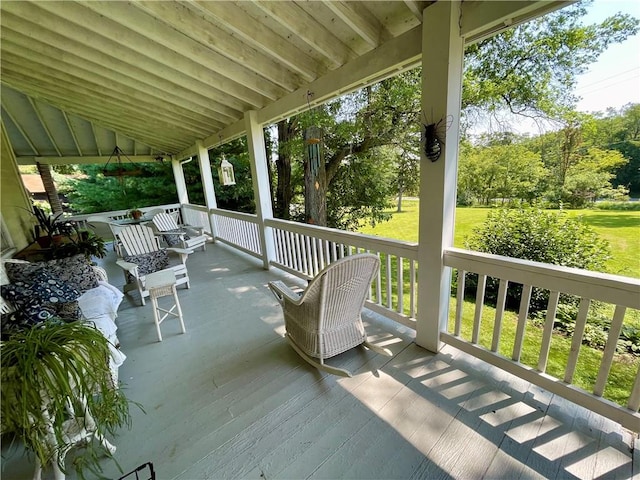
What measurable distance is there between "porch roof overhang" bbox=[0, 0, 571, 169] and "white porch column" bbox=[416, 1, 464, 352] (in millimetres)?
120

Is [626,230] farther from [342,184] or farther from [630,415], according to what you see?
[342,184]

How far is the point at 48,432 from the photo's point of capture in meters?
1.21

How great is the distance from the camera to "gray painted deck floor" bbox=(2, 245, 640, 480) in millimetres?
1460

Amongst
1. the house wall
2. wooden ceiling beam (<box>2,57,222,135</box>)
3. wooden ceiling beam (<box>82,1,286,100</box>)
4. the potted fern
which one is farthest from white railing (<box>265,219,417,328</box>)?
the house wall

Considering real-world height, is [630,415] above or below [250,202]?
below

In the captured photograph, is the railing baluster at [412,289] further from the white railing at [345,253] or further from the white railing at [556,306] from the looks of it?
the white railing at [556,306]

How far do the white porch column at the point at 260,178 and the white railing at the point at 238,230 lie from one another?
32 centimetres

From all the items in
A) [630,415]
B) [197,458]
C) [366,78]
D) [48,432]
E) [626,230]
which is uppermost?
[366,78]

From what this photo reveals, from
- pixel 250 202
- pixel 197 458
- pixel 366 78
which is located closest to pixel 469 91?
pixel 366 78

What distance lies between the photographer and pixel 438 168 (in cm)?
201

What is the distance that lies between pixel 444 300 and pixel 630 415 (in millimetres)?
1120

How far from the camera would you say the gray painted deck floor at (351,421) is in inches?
57.5

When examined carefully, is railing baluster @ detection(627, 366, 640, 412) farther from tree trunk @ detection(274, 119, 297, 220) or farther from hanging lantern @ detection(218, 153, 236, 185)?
tree trunk @ detection(274, 119, 297, 220)

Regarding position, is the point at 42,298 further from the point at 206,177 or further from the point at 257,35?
the point at 206,177
